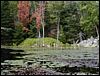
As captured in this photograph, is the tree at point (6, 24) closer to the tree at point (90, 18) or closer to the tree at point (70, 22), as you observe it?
the tree at point (70, 22)

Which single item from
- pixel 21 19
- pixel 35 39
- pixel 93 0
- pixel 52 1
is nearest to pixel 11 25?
pixel 21 19

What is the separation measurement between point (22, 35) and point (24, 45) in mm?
3021

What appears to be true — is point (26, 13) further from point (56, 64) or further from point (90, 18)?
point (56, 64)

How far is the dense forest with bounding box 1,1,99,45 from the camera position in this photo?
50562 millimetres

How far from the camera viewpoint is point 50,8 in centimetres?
5341

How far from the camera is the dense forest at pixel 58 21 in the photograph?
5056 centimetres

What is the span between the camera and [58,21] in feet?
176

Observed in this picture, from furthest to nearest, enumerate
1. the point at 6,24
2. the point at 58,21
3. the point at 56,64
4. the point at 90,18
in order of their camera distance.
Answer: the point at 58,21
the point at 90,18
the point at 6,24
the point at 56,64

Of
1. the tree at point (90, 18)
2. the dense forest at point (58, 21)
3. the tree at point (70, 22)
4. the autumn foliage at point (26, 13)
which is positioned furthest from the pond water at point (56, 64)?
the tree at point (90, 18)

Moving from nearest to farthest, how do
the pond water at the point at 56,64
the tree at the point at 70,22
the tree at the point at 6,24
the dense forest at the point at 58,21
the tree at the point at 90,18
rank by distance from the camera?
1. the pond water at the point at 56,64
2. the tree at the point at 6,24
3. the dense forest at the point at 58,21
4. the tree at the point at 90,18
5. the tree at the point at 70,22

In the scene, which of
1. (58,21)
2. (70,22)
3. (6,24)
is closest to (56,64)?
(6,24)

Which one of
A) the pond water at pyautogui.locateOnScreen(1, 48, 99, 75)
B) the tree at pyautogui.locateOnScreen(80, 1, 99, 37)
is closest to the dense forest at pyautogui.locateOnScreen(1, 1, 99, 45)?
the tree at pyautogui.locateOnScreen(80, 1, 99, 37)

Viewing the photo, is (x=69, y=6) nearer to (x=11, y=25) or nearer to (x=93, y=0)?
(x=93, y=0)

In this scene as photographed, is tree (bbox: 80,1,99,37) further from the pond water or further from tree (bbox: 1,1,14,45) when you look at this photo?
the pond water
